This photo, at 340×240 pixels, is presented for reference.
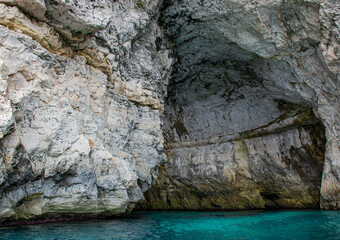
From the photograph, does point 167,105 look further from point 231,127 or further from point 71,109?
point 71,109

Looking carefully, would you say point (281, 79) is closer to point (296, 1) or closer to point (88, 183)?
point (296, 1)

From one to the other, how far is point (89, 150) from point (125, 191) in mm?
1918

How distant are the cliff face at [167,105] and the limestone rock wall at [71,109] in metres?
0.03

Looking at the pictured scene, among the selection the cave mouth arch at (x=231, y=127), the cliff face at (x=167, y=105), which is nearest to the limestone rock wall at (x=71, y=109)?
the cliff face at (x=167, y=105)

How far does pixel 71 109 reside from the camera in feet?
27.3

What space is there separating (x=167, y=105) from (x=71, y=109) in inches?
351

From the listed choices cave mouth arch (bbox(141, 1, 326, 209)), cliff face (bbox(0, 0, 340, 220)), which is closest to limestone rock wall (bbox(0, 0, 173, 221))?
cliff face (bbox(0, 0, 340, 220))

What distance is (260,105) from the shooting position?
14914 millimetres

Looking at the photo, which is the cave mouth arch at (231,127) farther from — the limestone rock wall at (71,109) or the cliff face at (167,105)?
the limestone rock wall at (71,109)

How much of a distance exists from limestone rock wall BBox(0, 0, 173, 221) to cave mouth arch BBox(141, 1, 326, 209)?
328 centimetres

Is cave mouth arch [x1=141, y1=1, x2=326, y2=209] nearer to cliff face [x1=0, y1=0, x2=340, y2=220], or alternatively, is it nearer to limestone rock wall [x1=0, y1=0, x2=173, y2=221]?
cliff face [x1=0, y1=0, x2=340, y2=220]

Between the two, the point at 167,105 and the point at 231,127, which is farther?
the point at 167,105

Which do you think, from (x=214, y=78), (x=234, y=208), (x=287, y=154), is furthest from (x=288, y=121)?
(x=234, y=208)

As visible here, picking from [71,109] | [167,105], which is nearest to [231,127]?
[167,105]
